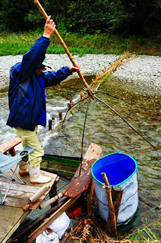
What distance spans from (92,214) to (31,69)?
94.5 inches

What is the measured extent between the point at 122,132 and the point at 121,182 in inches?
137

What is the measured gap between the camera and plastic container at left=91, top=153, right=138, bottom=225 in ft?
8.46

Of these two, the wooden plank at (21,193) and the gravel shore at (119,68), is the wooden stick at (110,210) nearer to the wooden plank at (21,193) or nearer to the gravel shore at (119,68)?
the wooden plank at (21,193)

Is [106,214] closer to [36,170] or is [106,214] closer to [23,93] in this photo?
[36,170]

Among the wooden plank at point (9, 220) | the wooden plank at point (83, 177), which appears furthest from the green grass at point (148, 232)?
the wooden plank at point (9, 220)

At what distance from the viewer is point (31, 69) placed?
2.25 m

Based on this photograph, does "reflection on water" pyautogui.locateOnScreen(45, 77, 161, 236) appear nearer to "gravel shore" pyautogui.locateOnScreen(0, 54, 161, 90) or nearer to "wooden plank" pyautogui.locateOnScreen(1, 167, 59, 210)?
"wooden plank" pyautogui.locateOnScreen(1, 167, 59, 210)

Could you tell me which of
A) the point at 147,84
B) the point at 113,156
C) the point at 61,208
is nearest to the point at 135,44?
the point at 147,84

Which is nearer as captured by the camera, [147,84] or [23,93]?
[23,93]

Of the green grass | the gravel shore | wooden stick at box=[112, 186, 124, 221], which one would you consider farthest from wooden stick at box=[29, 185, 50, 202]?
the gravel shore

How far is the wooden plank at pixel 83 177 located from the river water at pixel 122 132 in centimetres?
104

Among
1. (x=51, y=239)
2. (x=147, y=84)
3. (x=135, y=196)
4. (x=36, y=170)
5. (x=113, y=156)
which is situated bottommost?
(x=147, y=84)

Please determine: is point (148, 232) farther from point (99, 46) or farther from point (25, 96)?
point (99, 46)

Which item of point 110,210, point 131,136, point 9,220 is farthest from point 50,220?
point 131,136
